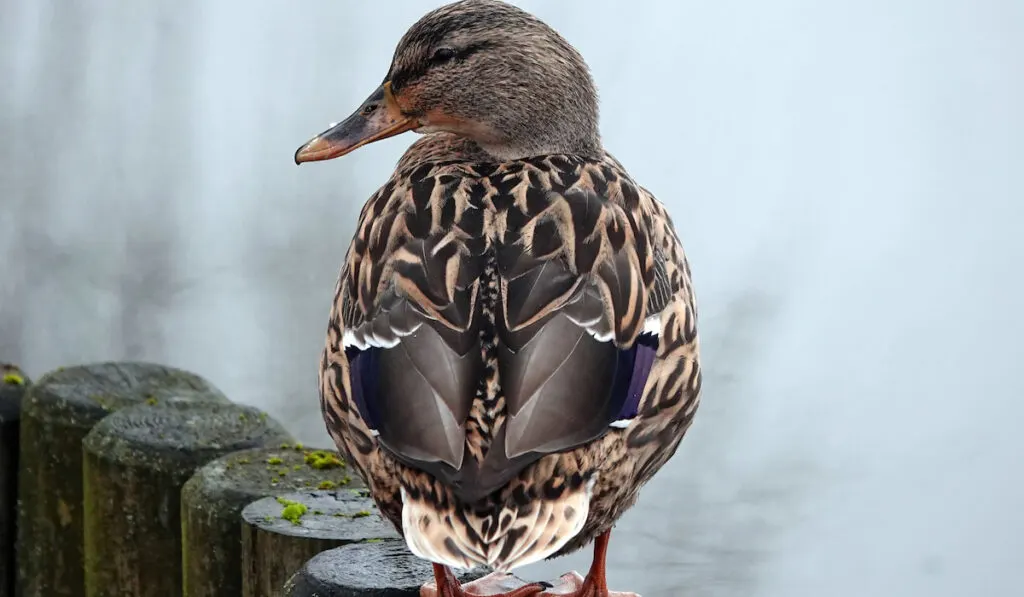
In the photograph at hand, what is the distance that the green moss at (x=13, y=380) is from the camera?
4.65m

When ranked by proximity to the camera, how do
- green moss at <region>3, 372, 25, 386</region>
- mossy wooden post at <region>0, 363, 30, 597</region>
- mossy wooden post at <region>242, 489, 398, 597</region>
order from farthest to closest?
green moss at <region>3, 372, 25, 386</region> < mossy wooden post at <region>0, 363, 30, 597</region> < mossy wooden post at <region>242, 489, 398, 597</region>

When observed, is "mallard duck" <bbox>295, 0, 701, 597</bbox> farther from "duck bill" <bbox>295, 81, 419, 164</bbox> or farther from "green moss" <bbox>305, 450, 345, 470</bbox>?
"green moss" <bbox>305, 450, 345, 470</bbox>

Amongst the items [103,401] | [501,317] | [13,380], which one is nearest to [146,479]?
[103,401]

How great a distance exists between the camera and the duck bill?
3322 millimetres

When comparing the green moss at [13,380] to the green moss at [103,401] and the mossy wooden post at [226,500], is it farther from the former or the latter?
the mossy wooden post at [226,500]

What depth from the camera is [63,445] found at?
4227mm

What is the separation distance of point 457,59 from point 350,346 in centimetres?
89

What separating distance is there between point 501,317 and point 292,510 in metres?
0.90

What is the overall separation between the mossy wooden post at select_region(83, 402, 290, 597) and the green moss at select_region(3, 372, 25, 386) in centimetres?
90

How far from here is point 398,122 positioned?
3.34 meters

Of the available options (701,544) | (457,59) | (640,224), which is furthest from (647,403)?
(701,544)

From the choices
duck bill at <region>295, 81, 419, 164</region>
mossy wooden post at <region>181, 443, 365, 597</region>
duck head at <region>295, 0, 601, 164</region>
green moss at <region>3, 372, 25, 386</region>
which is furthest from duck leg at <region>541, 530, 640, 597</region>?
green moss at <region>3, 372, 25, 386</region>

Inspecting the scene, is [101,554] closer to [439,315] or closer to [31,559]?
[31,559]

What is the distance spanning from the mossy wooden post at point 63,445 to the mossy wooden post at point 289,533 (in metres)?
1.07
